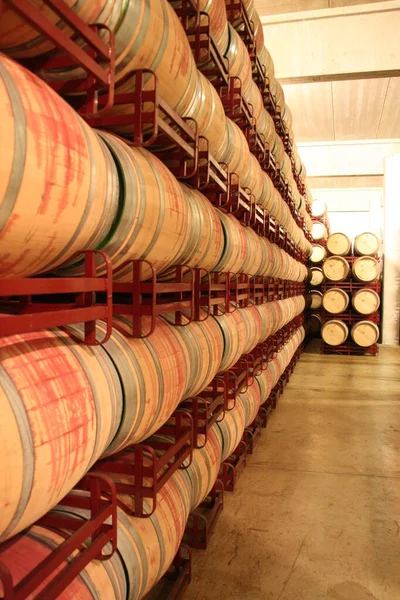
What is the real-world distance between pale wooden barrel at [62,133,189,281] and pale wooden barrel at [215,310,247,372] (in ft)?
3.81

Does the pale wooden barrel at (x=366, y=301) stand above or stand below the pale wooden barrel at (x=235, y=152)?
below

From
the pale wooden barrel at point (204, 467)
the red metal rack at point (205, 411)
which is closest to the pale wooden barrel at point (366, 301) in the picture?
the red metal rack at point (205, 411)

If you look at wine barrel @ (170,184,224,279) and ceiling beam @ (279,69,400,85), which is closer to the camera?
wine barrel @ (170,184,224,279)

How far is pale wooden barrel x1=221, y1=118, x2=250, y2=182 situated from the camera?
11.6 feet

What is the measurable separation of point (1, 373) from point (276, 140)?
5123mm

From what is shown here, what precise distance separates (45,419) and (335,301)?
11159 mm

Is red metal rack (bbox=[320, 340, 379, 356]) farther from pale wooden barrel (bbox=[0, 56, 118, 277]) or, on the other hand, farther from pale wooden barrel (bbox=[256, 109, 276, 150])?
pale wooden barrel (bbox=[0, 56, 118, 277])

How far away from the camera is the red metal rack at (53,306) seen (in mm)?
1253

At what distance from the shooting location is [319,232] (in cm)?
1293

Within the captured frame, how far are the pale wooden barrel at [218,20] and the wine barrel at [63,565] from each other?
286 centimetres

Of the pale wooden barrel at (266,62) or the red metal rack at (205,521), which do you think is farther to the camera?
the pale wooden barrel at (266,62)

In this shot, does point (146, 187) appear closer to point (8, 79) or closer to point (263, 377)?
point (8, 79)

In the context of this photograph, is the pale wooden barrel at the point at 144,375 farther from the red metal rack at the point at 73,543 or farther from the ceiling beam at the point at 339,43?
the ceiling beam at the point at 339,43

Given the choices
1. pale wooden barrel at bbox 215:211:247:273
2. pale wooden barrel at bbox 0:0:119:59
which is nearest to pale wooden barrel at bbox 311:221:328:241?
Answer: pale wooden barrel at bbox 215:211:247:273
